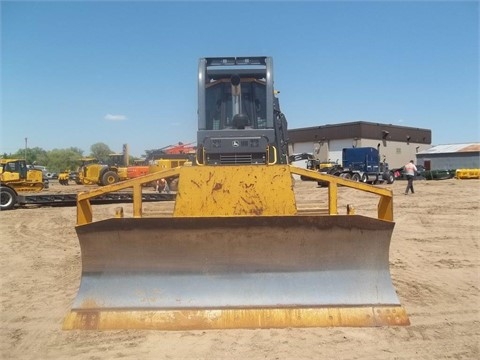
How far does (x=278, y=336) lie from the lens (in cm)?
427

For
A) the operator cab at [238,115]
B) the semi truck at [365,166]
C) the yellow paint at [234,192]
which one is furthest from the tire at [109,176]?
the yellow paint at [234,192]

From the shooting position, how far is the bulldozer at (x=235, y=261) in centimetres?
455

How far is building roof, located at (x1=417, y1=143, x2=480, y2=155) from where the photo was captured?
51.8 meters

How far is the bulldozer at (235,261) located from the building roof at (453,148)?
171 ft

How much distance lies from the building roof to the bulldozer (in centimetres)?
5216

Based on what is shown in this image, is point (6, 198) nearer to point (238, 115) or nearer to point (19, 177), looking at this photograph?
point (19, 177)

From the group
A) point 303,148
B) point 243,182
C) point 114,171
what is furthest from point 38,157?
point 243,182

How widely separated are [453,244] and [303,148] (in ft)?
150

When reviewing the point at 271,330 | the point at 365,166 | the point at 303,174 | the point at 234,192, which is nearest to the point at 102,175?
the point at 365,166

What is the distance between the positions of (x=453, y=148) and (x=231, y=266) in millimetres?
54689

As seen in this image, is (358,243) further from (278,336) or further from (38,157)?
(38,157)

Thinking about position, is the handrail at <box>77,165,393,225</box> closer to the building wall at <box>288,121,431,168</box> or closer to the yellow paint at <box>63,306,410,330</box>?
the yellow paint at <box>63,306,410,330</box>

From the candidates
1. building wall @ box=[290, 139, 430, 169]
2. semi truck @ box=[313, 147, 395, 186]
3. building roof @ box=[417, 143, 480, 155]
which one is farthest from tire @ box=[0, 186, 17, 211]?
building roof @ box=[417, 143, 480, 155]

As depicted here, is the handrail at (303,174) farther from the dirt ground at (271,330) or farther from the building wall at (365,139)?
the building wall at (365,139)
